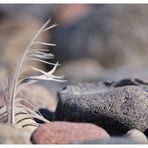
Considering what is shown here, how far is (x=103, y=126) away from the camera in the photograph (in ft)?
14.8

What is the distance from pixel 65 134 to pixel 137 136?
1.53 ft

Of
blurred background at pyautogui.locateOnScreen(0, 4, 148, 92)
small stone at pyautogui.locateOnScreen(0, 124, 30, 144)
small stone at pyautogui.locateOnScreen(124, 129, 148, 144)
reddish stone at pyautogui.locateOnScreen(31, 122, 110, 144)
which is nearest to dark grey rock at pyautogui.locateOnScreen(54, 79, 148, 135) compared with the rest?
small stone at pyautogui.locateOnScreen(124, 129, 148, 144)

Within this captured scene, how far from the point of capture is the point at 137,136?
408 cm

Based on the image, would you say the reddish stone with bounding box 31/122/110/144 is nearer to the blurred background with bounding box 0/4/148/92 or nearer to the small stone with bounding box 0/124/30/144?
the small stone with bounding box 0/124/30/144

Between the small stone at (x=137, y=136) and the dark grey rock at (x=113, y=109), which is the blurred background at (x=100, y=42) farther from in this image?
the small stone at (x=137, y=136)

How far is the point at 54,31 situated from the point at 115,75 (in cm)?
627

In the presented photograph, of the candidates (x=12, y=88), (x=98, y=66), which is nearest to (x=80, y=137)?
(x=12, y=88)

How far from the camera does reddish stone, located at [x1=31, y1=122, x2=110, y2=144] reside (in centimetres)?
390

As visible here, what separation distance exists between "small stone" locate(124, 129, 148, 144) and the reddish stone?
7.0 inches

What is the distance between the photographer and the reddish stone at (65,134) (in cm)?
390

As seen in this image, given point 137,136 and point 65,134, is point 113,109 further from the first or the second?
point 65,134

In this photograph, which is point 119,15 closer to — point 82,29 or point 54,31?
point 82,29

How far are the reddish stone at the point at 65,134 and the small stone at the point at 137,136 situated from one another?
179 millimetres

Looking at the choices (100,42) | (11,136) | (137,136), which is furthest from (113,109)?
(100,42)
